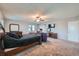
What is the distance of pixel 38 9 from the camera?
1926mm

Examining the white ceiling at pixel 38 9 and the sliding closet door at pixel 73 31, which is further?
the sliding closet door at pixel 73 31

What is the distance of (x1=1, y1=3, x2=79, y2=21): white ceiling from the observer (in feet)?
6.18

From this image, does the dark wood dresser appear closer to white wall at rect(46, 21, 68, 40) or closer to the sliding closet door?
white wall at rect(46, 21, 68, 40)

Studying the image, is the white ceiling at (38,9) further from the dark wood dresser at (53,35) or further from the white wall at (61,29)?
the dark wood dresser at (53,35)

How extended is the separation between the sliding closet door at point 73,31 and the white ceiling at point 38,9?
0.15 meters

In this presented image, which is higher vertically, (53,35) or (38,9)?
(38,9)

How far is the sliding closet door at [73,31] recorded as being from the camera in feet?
6.60

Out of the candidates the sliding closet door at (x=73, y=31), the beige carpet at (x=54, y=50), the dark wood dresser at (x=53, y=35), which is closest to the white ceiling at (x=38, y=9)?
the sliding closet door at (x=73, y=31)

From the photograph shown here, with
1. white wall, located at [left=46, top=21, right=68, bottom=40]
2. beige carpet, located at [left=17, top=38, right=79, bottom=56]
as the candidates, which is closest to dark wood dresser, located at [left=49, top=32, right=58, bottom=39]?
white wall, located at [left=46, top=21, right=68, bottom=40]

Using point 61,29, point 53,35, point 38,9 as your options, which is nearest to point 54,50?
point 53,35

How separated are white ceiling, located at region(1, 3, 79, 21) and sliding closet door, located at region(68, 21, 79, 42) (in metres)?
0.15

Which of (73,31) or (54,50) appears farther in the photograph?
(73,31)

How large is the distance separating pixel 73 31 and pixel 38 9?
35.8 inches

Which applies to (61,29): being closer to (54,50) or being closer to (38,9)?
(54,50)
